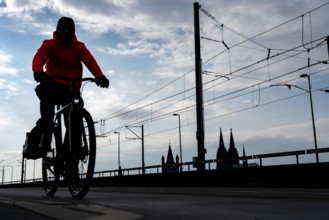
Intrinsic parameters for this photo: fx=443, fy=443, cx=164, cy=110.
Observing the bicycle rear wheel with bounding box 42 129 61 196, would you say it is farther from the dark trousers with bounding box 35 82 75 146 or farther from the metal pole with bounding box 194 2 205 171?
the metal pole with bounding box 194 2 205 171

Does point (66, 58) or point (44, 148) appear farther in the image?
point (44, 148)

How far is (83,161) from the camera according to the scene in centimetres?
533

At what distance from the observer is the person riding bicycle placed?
18.3 feet

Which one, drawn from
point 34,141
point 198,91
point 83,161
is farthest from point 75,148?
point 198,91

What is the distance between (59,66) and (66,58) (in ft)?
0.46

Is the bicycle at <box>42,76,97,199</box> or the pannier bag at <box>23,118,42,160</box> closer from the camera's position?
the bicycle at <box>42,76,97,199</box>

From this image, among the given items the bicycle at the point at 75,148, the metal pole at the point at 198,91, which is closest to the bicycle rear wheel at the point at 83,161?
the bicycle at the point at 75,148

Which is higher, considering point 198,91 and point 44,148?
point 198,91

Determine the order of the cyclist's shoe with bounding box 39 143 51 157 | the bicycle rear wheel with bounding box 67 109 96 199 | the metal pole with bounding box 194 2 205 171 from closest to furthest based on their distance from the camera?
1. the bicycle rear wheel with bounding box 67 109 96 199
2. the cyclist's shoe with bounding box 39 143 51 157
3. the metal pole with bounding box 194 2 205 171

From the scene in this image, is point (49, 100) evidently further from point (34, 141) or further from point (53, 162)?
point (53, 162)

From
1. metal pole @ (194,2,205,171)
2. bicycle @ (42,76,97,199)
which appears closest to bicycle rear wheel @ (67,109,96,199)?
bicycle @ (42,76,97,199)

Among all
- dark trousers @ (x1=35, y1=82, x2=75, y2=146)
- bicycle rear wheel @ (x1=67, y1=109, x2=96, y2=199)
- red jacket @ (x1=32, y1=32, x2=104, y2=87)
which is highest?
red jacket @ (x1=32, y1=32, x2=104, y2=87)

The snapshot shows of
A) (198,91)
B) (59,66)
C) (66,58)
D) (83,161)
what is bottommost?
(83,161)

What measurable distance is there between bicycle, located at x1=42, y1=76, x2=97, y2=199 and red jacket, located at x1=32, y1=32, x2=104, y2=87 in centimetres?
31
